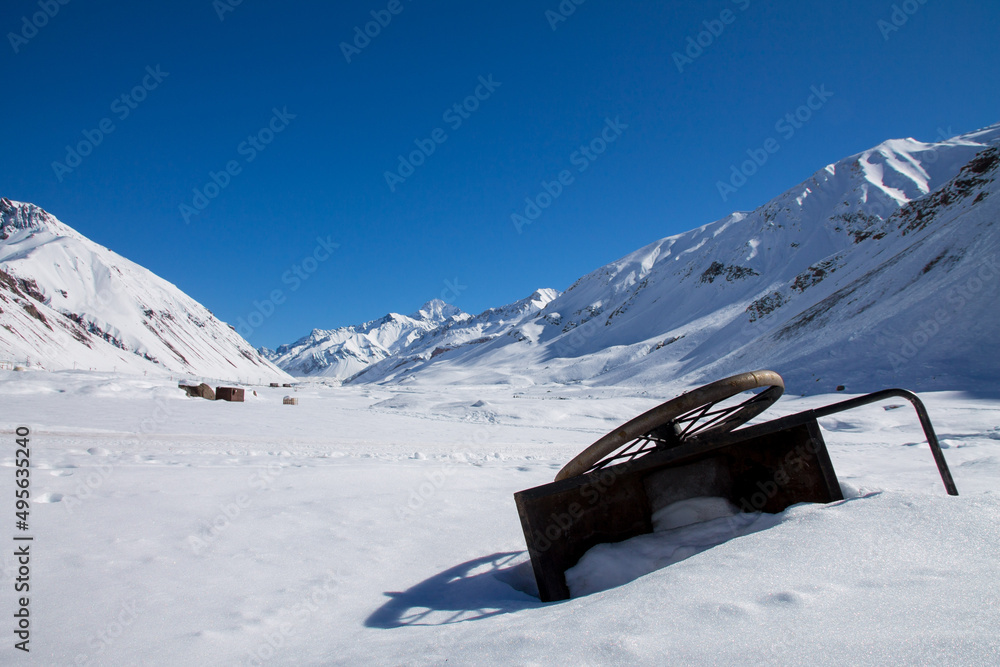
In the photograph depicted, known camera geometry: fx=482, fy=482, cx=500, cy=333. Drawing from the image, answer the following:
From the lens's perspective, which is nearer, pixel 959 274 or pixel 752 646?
pixel 752 646

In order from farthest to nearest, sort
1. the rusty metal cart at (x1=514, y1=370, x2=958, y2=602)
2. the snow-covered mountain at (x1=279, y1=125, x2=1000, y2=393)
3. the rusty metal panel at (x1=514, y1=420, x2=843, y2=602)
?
1. the snow-covered mountain at (x1=279, y1=125, x2=1000, y2=393)
2. the rusty metal panel at (x1=514, y1=420, x2=843, y2=602)
3. the rusty metal cart at (x1=514, y1=370, x2=958, y2=602)

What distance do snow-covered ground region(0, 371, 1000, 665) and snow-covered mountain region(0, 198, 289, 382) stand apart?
84.7 m

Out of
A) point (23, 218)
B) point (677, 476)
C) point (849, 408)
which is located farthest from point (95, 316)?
point (849, 408)

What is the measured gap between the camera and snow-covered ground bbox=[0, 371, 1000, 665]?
2.24 m

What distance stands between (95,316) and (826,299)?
13986 centimetres

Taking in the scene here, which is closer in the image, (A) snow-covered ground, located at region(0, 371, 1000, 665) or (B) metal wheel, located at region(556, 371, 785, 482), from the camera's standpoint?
(A) snow-covered ground, located at region(0, 371, 1000, 665)

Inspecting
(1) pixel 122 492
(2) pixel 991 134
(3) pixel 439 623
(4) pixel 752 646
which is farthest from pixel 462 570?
(2) pixel 991 134

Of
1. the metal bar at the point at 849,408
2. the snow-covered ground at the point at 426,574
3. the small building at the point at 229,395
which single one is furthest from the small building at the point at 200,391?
the metal bar at the point at 849,408

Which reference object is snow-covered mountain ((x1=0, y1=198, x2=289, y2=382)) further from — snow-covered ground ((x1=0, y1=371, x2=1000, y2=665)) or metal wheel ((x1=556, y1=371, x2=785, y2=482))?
metal wheel ((x1=556, y1=371, x2=785, y2=482))

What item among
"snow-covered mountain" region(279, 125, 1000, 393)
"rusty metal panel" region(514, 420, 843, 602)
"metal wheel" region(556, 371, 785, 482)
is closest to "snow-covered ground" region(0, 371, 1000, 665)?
"rusty metal panel" region(514, 420, 843, 602)

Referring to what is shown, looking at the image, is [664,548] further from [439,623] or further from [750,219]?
[750,219]

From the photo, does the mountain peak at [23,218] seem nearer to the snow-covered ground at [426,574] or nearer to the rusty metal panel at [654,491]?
the snow-covered ground at [426,574]

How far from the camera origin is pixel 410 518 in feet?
19.8

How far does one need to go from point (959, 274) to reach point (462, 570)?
127ft
